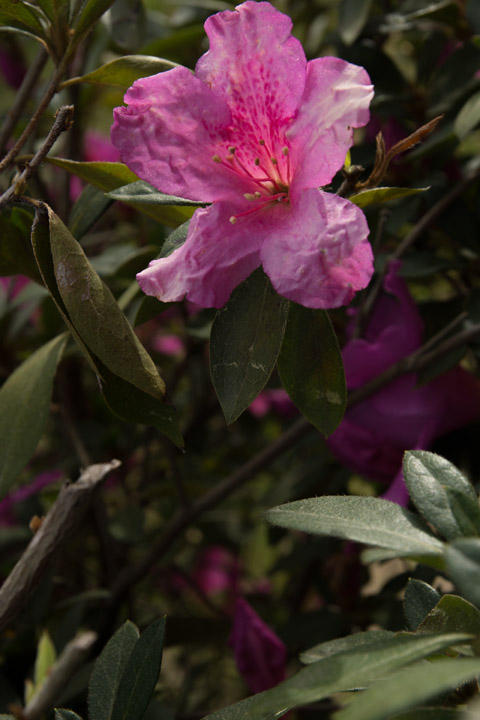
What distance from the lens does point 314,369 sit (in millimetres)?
594

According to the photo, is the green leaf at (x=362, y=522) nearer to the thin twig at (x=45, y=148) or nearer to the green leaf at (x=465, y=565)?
the green leaf at (x=465, y=565)

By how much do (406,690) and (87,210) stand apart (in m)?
0.56

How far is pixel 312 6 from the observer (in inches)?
54.3

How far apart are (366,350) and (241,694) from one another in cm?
97

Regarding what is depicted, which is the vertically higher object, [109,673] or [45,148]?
[45,148]

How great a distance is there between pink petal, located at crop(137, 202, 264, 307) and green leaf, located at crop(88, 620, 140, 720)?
29 centimetres

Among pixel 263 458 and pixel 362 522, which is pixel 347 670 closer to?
pixel 362 522

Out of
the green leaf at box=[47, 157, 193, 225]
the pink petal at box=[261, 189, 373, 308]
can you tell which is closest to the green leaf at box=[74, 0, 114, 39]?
the green leaf at box=[47, 157, 193, 225]

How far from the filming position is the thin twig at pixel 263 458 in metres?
0.78

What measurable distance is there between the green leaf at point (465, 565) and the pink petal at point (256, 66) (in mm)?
343

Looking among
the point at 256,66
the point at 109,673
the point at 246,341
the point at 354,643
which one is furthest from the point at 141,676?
the point at 256,66

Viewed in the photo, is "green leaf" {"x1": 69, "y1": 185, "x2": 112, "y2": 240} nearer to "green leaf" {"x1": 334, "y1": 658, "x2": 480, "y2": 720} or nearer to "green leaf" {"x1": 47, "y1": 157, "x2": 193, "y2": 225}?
"green leaf" {"x1": 47, "y1": 157, "x2": 193, "y2": 225}

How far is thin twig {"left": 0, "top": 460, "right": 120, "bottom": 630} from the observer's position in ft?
1.95

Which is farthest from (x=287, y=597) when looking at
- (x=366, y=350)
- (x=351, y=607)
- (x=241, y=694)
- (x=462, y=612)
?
(x=462, y=612)
